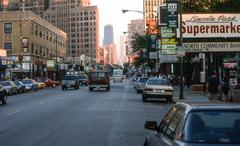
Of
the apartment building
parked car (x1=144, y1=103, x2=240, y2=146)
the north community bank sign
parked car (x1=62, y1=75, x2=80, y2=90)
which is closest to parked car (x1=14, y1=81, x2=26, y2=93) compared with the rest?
parked car (x1=62, y1=75, x2=80, y2=90)

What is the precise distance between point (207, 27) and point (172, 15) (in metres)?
4.25

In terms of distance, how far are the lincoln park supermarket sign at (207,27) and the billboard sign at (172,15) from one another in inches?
97.2

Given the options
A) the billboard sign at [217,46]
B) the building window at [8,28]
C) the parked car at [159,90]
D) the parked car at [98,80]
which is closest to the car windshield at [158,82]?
the parked car at [159,90]

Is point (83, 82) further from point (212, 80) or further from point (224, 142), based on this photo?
point (224, 142)

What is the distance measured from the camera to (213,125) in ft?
22.9

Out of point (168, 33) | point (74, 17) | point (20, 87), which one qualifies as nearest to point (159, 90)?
point (168, 33)

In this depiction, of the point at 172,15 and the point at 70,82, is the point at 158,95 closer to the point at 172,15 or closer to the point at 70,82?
the point at 172,15

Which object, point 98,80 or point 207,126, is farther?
point 98,80

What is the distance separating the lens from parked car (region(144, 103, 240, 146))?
262 inches

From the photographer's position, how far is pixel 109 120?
2214 centimetres

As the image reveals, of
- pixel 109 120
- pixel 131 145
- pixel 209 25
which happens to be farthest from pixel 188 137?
pixel 209 25

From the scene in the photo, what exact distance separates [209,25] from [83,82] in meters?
50.8

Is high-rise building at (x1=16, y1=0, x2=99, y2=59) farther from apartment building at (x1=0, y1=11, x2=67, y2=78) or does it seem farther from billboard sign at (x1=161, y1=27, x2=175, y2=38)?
billboard sign at (x1=161, y1=27, x2=175, y2=38)

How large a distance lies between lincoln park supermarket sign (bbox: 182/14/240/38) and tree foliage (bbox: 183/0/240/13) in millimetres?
954
